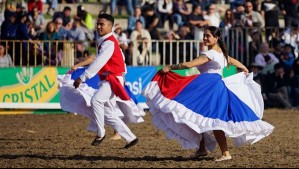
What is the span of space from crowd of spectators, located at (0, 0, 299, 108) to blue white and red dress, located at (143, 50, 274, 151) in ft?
35.2

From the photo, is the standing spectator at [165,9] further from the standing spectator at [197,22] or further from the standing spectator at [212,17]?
the standing spectator at [212,17]

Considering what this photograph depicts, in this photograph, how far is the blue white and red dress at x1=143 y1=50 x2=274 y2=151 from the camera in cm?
1223

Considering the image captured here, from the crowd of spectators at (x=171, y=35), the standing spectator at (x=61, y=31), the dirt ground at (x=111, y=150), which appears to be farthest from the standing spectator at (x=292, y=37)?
the standing spectator at (x=61, y=31)

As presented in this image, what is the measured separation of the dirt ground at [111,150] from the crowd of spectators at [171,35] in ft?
10.5

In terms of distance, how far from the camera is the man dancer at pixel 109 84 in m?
14.0

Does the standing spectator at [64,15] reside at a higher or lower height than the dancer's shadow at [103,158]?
higher

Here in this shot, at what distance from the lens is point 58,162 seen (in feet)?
40.8

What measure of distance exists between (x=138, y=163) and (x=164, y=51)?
1220 cm

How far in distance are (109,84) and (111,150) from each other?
1.03 metres

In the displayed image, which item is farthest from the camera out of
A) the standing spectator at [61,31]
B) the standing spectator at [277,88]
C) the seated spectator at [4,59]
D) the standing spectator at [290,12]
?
the standing spectator at [290,12]

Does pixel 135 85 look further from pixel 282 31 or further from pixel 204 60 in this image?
→ pixel 204 60

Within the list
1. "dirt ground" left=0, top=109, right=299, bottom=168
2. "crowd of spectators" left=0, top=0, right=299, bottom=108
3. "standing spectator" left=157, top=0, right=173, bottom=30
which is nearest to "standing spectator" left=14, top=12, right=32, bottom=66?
"crowd of spectators" left=0, top=0, right=299, bottom=108

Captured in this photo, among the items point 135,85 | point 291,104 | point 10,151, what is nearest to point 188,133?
point 10,151

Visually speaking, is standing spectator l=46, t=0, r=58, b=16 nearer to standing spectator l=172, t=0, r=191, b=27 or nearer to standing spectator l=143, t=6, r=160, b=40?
standing spectator l=143, t=6, r=160, b=40
